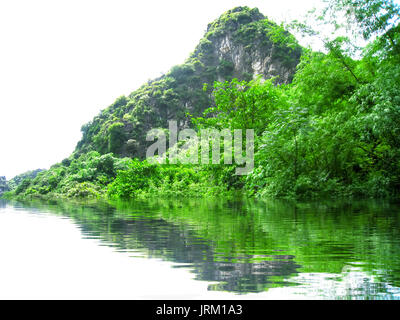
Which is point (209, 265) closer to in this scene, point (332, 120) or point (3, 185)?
point (332, 120)

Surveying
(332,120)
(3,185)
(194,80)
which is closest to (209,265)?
(332,120)

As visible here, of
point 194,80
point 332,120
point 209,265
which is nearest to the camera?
point 209,265

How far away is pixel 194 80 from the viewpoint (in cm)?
7375

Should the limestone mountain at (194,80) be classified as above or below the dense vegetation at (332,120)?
above

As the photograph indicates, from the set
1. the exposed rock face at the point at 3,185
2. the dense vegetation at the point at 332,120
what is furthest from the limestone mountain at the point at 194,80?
the dense vegetation at the point at 332,120

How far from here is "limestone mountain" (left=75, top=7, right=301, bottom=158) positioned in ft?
212

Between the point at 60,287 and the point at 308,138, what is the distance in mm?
12713

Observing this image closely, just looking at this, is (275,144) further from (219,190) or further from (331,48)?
(219,190)

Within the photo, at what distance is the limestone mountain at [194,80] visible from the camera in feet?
212

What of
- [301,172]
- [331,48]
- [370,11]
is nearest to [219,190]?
[301,172]

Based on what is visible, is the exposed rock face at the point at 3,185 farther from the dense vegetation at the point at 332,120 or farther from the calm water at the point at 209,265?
the calm water at the point at 209,265

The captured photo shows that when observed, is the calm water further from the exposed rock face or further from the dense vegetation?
the exposed rock face

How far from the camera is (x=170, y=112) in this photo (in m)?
68.2

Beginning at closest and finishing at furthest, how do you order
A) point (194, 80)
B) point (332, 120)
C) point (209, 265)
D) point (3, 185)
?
point (209, 265)
point (332, 120)
point (194, 80)
point (3, 185)
